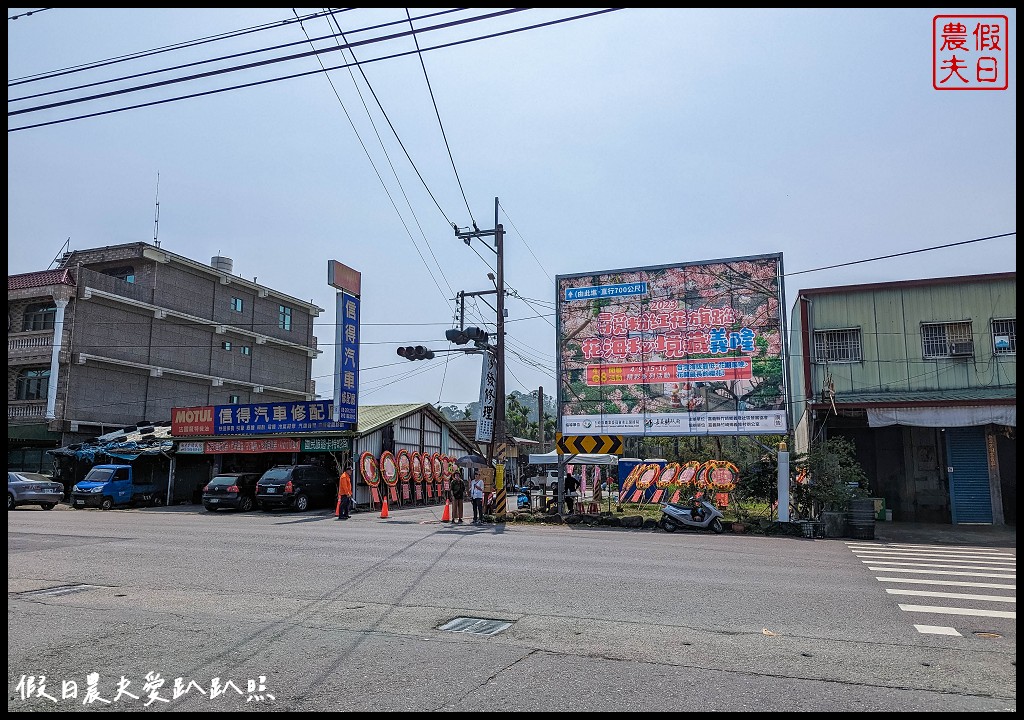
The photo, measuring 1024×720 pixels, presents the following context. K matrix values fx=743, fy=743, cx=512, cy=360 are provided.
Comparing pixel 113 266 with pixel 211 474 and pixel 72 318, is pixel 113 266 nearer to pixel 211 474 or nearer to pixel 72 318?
pixel 72 318

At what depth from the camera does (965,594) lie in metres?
10.0

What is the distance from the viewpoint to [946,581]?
11211 millimetres

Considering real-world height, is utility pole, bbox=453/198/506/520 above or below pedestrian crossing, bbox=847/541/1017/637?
above

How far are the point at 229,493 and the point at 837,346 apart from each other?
73.1 feet

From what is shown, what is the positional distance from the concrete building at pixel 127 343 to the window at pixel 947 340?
37145 millimetres

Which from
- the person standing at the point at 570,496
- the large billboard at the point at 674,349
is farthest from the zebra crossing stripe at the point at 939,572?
the person standing at the point at 570,496

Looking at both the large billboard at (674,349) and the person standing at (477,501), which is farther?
the large billboard at (674,349)

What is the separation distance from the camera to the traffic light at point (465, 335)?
25594 millimetres

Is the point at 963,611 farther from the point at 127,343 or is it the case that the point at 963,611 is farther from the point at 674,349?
the point at 127,343

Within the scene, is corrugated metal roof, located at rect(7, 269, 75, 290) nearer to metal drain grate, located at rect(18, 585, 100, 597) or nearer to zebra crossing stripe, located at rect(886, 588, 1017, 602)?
metal drain grate, located at rect(18, 585, 100, 597)

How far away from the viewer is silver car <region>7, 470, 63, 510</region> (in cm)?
2895

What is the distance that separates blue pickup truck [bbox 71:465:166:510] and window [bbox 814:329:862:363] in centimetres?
2762

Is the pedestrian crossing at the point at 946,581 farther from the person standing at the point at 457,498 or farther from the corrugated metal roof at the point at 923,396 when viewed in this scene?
the person standing at the point at 457,498

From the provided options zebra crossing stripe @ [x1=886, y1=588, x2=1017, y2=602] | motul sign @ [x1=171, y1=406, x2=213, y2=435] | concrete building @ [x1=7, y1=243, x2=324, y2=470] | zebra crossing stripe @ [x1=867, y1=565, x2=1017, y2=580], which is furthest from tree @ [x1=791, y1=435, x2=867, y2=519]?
concrete building @ [x1=7, y1=243, x2=324, y2=470]
